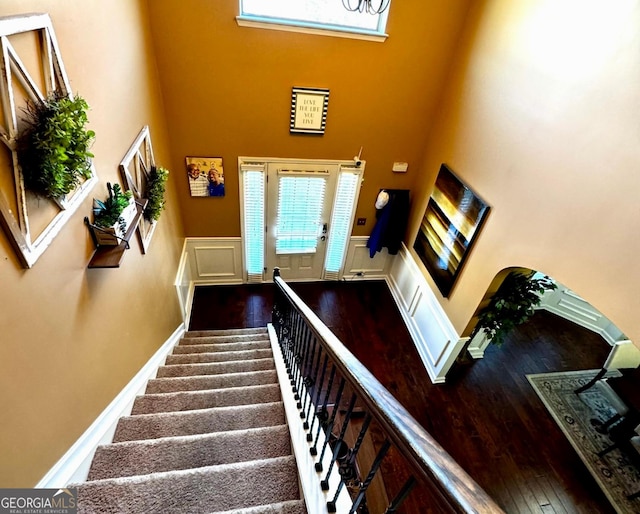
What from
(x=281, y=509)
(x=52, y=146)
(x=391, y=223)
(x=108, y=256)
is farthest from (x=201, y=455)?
(x=391, y=223)

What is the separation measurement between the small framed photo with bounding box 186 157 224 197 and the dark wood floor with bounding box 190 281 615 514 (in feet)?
5.20

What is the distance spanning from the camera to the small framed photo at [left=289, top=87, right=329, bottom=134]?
386 cm

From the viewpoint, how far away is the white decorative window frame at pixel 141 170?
2.56 metres

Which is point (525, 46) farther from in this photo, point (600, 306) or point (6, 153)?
point (6, 153)

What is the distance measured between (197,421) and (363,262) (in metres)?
3.80

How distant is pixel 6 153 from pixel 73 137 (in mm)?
259

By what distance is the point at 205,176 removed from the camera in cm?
432

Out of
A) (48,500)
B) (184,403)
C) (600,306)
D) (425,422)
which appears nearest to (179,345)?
(184,403)

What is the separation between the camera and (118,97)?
2475 millimetres

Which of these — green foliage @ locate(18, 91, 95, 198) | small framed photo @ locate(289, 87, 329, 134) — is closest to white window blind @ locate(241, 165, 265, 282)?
small framed photo @ locate(289, 87, 329, 134)

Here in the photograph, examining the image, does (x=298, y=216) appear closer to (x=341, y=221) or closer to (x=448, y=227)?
(x=341, y=221)

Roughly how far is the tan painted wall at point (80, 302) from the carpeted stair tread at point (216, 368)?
24cm

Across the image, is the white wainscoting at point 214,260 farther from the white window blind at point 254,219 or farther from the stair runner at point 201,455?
the stair runner at point 201,455

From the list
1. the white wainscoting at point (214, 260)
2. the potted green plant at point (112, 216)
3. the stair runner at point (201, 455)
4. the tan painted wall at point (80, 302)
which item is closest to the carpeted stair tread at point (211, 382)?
the stair runner at point (201, 455)
